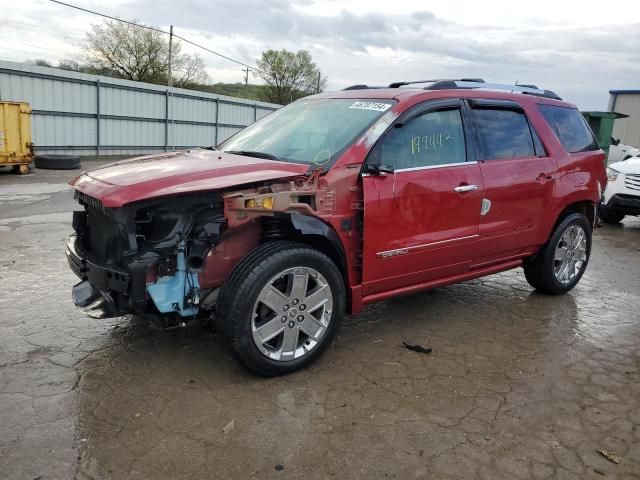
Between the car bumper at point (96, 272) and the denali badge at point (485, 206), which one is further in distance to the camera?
the denali badge at point (485, 206)

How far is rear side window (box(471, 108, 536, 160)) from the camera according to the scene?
4.20 metres

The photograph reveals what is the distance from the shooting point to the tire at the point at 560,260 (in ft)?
16.2

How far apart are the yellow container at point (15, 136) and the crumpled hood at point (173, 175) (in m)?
10.8

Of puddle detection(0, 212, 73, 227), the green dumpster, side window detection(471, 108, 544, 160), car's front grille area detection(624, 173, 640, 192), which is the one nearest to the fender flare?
side window detection(471, 108, 544, 160)

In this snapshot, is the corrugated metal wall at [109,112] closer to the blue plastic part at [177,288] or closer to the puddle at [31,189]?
the puddle at [31,189]

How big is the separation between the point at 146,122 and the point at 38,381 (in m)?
18.3

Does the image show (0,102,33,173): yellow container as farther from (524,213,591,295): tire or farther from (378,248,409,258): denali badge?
(524,213,591,295): tire

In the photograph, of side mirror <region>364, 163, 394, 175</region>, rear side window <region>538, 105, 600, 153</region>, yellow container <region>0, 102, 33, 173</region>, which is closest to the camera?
side mirror <region>364, 163, 394, 175</region>

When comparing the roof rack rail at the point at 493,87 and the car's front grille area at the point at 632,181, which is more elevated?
the roof rack rail at the point at 493,87

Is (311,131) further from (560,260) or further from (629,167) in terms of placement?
(629,167)

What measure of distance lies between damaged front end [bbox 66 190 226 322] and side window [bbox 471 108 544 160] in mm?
2260

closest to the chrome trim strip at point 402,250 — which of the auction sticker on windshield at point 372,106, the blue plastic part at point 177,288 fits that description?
the auction sticker on windshield at point 372,106

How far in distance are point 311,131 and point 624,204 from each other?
296 inches

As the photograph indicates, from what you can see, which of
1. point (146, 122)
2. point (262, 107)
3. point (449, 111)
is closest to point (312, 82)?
point (262, 107)
